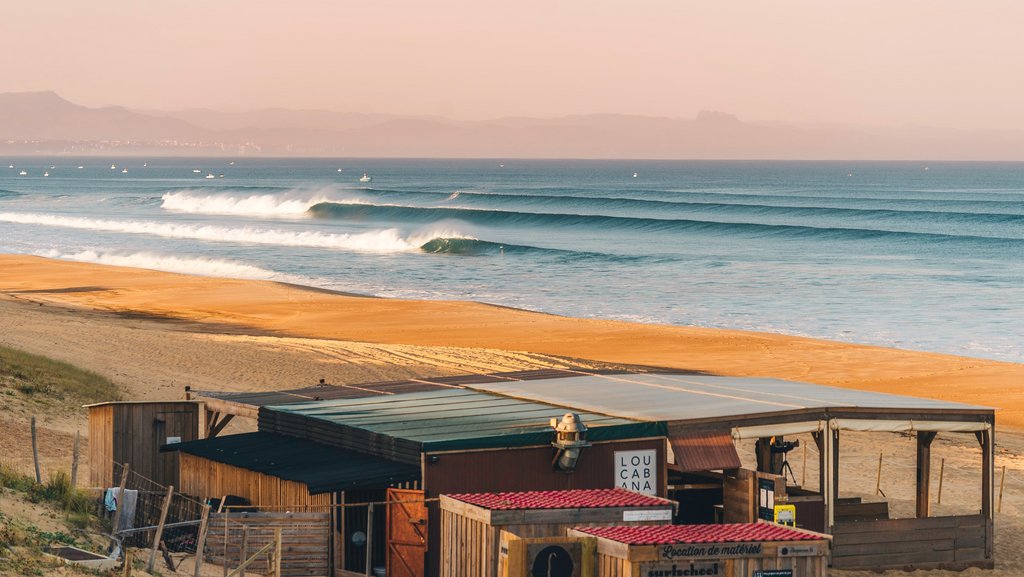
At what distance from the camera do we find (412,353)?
32594 mm

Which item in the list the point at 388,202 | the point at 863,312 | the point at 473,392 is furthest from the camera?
the point at 388,202

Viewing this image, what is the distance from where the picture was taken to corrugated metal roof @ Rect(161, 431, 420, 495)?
14.6 meters

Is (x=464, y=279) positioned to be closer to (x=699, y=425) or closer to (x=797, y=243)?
(x=797, y=243)

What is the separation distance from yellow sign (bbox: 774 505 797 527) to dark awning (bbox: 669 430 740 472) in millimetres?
730

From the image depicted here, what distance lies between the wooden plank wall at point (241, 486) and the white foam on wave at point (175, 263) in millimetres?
40126

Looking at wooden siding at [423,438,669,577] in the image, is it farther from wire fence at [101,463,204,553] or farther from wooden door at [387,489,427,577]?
wire fence at [101,463,204,553]

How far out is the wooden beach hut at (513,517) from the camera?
41.7ft

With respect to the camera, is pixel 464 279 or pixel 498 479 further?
pixel 464 279

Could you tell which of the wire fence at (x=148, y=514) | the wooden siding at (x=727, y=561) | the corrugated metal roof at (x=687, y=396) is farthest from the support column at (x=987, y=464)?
the wire fence at (x=148, y=514)

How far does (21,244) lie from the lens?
72750mm

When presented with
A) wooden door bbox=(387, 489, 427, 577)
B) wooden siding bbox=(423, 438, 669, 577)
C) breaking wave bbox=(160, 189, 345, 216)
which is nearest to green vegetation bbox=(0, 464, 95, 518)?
wooden door bbox=(387, 489, 427, 577)

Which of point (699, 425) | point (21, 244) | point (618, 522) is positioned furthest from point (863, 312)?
point (21, 244)

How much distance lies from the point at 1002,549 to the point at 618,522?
316 inches

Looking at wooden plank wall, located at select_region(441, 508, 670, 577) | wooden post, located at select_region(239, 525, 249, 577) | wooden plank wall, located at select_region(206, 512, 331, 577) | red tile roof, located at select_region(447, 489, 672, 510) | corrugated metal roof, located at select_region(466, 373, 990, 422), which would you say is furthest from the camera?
corrugated metal roof, located at select_region(466, 373, 990, 422)
